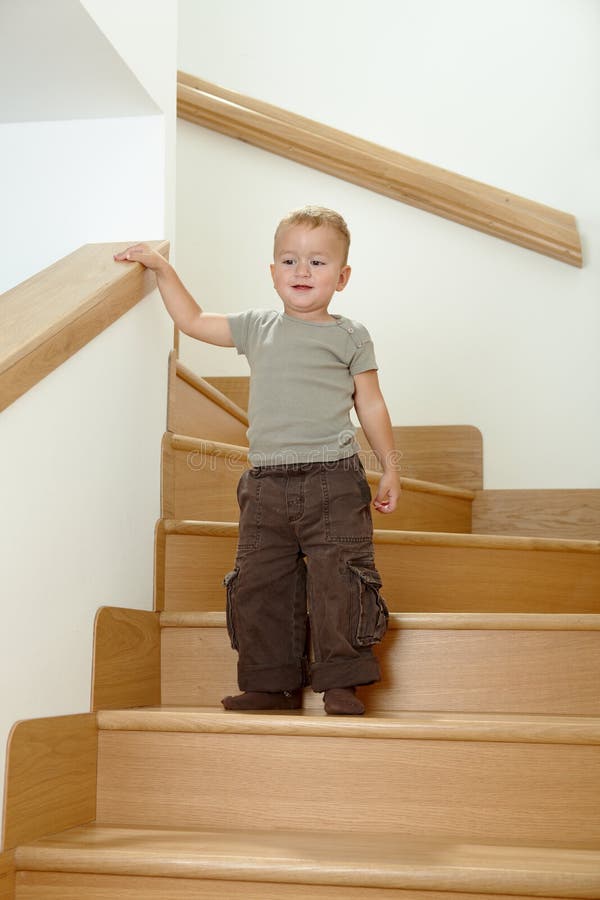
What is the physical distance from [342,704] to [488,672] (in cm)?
23

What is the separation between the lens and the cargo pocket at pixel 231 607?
155cm

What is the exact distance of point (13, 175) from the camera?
5.83 ft

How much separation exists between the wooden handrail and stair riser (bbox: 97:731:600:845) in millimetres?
516

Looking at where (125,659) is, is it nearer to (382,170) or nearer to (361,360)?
(361,360)

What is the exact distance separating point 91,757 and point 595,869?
0.65 metres

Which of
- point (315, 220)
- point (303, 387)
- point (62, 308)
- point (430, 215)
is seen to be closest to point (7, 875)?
point (62, 308)

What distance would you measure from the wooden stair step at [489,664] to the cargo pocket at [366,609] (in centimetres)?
5

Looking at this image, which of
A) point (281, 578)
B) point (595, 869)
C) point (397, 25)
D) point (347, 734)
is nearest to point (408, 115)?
point (397, 25)

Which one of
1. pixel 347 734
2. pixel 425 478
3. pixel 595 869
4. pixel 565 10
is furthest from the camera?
pixel 565 10

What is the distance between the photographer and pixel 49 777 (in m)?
1.26

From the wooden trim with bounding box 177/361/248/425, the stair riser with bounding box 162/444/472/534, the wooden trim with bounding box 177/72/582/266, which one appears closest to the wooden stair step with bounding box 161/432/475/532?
the stair riser with bounding box 162/444/472/534

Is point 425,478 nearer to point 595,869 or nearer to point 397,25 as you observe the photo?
point 397,25

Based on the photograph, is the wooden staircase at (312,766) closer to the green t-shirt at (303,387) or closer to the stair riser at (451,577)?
the stair riser at (451,577)

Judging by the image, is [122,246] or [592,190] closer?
[122,246]
